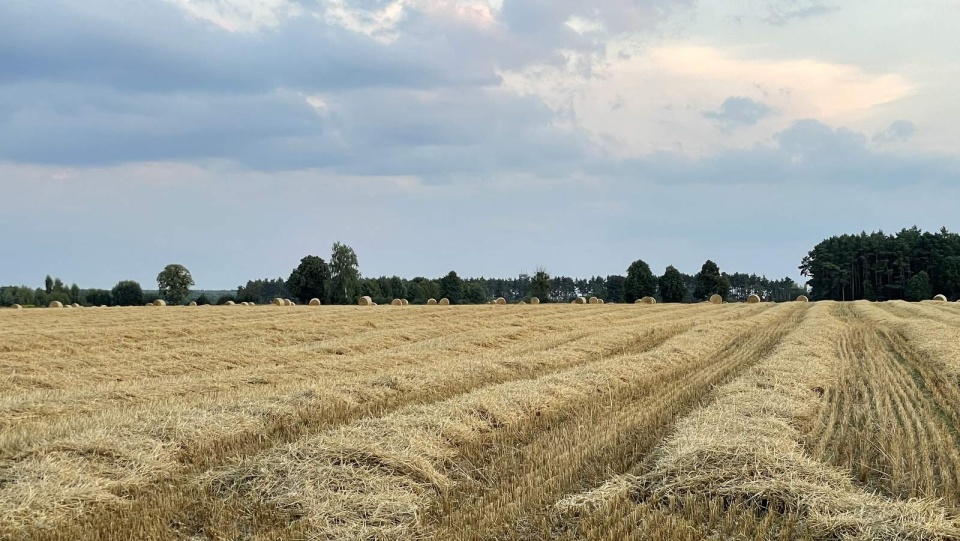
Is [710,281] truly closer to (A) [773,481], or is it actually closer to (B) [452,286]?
(B) [452,286]

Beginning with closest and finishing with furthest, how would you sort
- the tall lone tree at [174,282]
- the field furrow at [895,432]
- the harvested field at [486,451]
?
1. the harvested field at [486,451]
2. the field furrow at [895,432]
3. the tall lone tree at [174,282]

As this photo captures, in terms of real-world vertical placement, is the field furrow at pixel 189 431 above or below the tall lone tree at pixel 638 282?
below

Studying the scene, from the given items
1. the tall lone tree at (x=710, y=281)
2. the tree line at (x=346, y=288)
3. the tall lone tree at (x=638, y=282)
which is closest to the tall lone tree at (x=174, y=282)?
the tree line at (x=346, y=288)

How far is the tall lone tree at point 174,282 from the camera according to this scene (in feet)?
274

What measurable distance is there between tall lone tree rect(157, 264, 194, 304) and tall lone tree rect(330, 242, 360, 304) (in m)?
17.5

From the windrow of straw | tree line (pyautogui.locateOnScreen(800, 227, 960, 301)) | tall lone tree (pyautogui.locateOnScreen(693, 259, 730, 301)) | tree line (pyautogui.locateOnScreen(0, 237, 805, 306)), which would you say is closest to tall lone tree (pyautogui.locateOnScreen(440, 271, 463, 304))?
tree line (pyautogui.locateOnScreen(0, 237, 805, 306))

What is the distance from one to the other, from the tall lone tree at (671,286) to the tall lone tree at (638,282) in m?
1.59

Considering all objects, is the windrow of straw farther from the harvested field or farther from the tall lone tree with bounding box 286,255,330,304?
the tall lone tree with bounding box 286,255,330,304

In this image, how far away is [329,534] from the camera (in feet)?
17.9

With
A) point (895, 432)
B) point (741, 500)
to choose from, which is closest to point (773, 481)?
point (741, 500)

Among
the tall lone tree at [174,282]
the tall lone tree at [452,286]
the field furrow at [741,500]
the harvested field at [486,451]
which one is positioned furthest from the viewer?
the tall lone tree at [452,286]

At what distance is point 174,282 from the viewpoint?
83.5 meters

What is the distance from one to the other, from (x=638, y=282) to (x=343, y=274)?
3998 centimetres

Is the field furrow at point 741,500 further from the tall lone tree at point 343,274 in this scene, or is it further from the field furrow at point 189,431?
the tall lone tree at point 343,274
